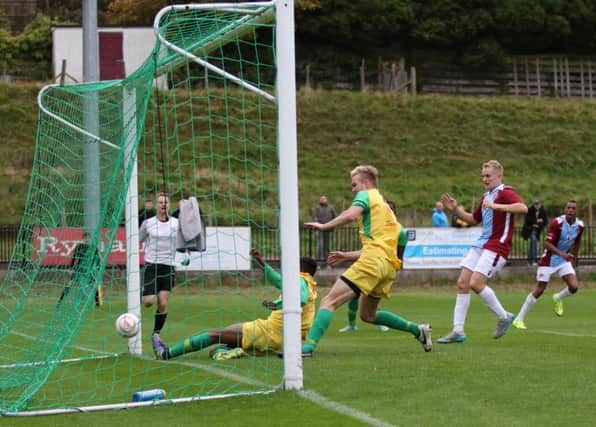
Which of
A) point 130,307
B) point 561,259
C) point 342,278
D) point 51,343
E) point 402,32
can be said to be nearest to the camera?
point 51,343

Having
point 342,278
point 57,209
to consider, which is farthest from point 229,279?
point 342,278

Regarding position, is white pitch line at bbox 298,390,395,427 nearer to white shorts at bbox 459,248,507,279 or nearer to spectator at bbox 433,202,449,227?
white shorts at bbox 459,248,507,279

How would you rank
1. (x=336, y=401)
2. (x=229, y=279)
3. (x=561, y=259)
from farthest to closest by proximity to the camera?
(x=229, y=279) < (x=561, y=259) < (x=336, y=401)

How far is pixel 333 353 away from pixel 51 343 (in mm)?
3293

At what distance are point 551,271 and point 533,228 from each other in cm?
1276

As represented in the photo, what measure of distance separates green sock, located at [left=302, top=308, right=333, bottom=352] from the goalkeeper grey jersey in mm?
3800

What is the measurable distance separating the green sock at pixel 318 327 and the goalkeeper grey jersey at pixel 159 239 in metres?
3.80

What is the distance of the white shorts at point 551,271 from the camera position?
1805cm

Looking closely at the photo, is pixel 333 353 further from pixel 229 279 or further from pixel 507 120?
pixel 507 120

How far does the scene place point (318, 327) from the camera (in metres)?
11.6

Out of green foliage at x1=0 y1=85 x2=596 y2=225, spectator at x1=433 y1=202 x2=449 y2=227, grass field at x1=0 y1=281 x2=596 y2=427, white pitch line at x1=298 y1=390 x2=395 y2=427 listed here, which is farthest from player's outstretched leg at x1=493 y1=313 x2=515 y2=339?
green foliage at x1=0 y1=85 x2=596 y2=225

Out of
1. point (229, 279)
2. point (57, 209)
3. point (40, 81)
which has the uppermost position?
point (40, 81)

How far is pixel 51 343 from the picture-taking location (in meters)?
10.4

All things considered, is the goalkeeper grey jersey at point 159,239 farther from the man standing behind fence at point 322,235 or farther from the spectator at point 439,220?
the spectator at point 439,220
